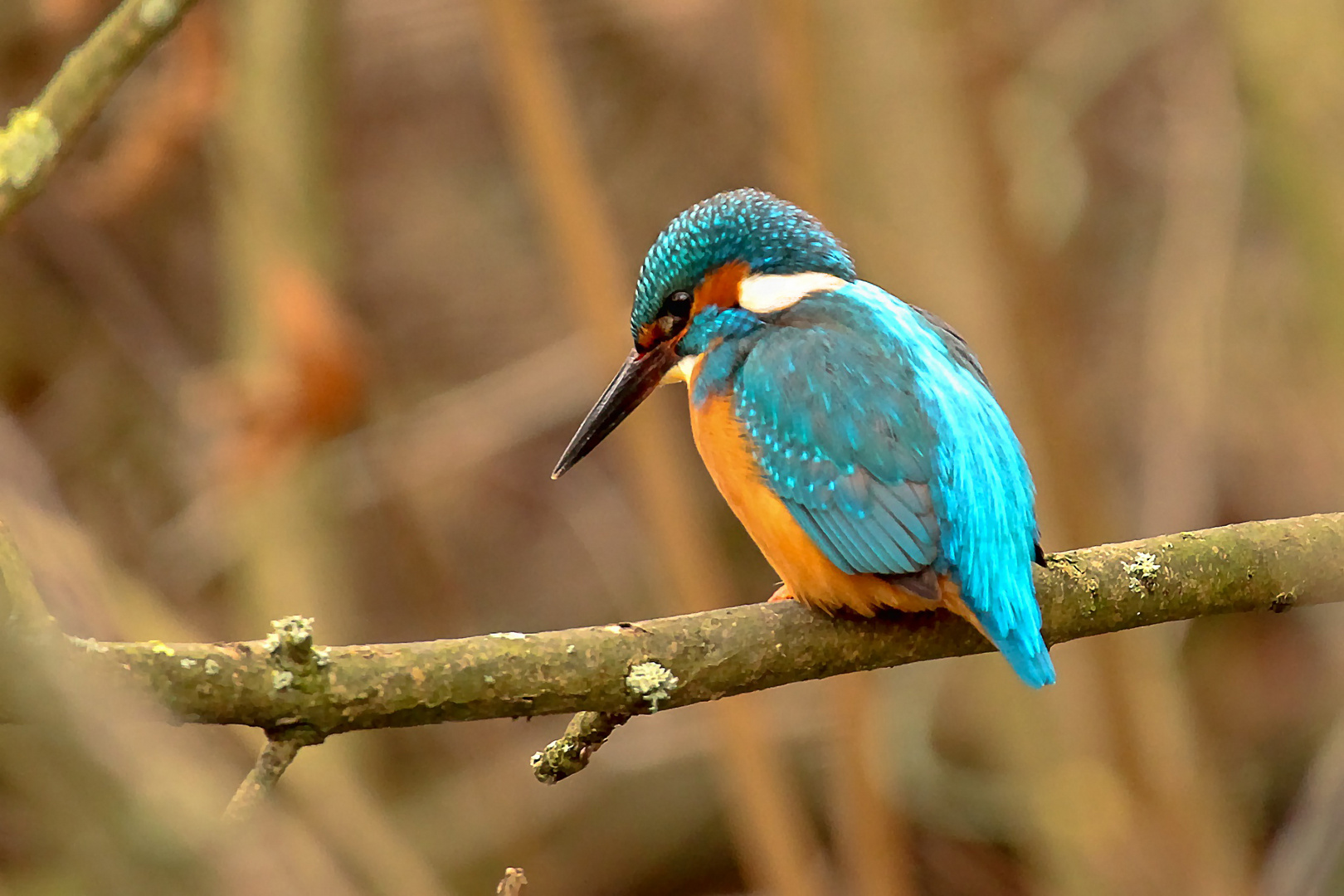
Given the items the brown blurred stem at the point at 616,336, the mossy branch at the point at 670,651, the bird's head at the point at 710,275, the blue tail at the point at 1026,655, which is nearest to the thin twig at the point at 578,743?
the mossy branch at the point at 670,651

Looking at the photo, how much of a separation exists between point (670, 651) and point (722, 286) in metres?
0.94

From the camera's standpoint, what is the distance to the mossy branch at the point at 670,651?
4.78 ft

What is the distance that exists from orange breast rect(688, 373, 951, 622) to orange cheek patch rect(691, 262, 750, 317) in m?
0.14

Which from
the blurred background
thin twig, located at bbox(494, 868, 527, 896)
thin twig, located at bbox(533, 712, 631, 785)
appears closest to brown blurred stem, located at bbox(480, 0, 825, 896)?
the blurred background

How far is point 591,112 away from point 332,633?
235 cm

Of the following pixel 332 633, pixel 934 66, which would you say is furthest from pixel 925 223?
pixel 332 633

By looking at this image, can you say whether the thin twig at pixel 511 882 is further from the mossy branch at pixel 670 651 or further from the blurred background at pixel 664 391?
the blurred background at pixel 664 391

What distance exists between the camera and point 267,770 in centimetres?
139

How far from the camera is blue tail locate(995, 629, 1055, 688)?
189 cm

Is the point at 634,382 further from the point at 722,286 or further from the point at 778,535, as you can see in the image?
the point at 778,535

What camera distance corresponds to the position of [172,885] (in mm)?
742

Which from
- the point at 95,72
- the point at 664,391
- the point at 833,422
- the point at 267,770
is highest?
the point at 95,72

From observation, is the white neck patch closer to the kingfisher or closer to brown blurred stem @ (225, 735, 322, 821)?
the kingfisher

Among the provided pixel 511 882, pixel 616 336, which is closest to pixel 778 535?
pixel 511 882
